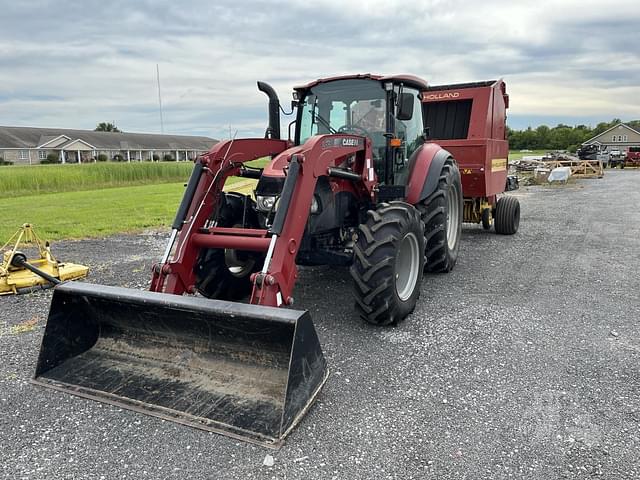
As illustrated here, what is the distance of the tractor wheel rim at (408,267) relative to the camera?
5027mm

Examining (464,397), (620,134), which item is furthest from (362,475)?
(620,134)

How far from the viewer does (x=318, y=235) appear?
17.1ft

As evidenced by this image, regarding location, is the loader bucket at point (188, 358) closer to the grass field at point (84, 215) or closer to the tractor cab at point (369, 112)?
the tractor cab at point (369, 112)

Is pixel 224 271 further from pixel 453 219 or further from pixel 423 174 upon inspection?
pixel 453 219

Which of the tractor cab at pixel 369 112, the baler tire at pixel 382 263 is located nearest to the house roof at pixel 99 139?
the tractor cab at pixel 369 112

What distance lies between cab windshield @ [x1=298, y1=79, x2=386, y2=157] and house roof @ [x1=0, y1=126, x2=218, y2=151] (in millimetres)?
56541

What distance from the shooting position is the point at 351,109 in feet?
18.9

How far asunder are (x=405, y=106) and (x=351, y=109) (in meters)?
0.62

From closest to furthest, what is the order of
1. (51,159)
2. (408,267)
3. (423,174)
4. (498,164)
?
(408,267) < (423,174) < (498,164) < (51,159)

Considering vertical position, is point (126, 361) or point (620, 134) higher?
point (620, 134)

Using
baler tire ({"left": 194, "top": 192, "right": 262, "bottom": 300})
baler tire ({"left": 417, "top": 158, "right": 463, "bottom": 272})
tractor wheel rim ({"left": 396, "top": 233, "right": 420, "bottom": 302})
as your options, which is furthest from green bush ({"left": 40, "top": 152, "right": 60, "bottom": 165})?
tractor wheel rim ({"left": 396, "top": 233, "right": 420, "bottom": 302})

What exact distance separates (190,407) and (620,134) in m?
87.8

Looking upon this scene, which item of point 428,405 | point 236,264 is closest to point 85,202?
point 236,264

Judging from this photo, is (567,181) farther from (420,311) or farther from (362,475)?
(362,475)
